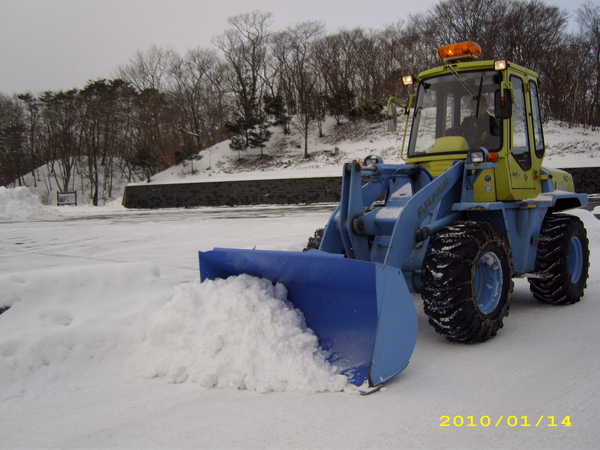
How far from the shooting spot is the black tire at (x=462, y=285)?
4.18 m

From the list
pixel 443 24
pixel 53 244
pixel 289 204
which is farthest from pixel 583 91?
pixel 53 244

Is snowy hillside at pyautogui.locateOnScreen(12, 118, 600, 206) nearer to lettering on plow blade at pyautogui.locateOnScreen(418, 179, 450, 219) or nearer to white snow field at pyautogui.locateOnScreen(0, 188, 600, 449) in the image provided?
lettering on plow blade at pyautogui.locateOnScreen(418, 179, 450, 219)

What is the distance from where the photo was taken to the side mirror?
193 inches

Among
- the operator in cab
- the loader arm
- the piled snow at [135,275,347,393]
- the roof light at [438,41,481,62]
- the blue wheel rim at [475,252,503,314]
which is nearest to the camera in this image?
the piled snow at [135,275,347,393]

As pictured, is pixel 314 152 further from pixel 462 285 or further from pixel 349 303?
pixel 349 303

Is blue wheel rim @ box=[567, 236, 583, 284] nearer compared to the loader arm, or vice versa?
the loader arm

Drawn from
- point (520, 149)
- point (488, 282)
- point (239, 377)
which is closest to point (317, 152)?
point (520, 149)

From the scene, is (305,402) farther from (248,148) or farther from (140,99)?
(140,99)

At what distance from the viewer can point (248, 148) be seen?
38719 millimetres

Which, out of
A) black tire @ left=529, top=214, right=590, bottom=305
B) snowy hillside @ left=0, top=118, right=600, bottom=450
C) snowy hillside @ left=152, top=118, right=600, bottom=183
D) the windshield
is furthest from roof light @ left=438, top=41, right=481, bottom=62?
snowy hillside @ left=152, top=118, right=600, bottom=183

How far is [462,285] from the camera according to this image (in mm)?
4191

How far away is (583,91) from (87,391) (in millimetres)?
37565

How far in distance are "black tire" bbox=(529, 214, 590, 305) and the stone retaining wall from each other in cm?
1864

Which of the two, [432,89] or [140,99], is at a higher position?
[140,99]
